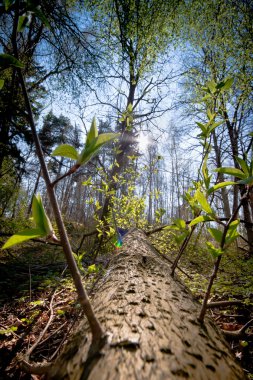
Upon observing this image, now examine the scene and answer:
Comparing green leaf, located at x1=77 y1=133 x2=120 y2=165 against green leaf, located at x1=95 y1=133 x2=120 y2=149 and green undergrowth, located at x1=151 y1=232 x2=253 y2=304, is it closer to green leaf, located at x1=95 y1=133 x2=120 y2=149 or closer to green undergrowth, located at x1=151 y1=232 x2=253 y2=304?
green leaf, located at x1=95 y1=133 x2=120 y2=149

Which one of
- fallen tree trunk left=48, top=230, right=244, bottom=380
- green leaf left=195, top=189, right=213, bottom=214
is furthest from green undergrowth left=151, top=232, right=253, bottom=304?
green leaf left=195, top=189, right=213, bottom=214

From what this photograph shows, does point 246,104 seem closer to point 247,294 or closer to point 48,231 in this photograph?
point 247,294

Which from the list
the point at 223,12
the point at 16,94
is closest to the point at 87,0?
the point at 16,94

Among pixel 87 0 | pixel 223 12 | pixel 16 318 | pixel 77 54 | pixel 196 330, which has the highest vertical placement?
pixel 223 12

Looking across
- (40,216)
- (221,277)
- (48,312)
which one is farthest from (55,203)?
(221,277)

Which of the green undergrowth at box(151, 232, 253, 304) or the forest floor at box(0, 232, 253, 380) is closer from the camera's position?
the forest floor at box(0, 232, 253, 380)

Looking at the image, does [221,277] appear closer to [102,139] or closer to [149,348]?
[149,348]

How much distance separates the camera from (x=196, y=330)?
729 millimetres

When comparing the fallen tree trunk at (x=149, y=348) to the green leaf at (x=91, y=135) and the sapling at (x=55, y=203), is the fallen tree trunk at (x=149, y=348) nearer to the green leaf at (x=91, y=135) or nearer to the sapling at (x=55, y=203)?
the sapling at (x=55, y=203)

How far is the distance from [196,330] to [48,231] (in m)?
0.70

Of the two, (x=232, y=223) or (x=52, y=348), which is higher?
(x=232, y=223)

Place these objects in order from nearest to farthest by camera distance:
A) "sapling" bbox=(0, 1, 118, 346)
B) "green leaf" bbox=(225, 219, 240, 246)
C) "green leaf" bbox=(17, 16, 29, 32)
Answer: "sapling" bbox=(0, 1, 118, 346)
"green leaf" bbox=(17, 16, 29, 32)
"green leaf" bbox=(225, 219, 240, 246)

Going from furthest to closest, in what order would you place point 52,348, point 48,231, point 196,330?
point 52,348 < point 196,330 < point 48,231

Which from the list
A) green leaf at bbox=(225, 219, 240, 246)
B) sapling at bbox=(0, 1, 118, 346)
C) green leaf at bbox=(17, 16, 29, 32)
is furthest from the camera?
green leaf at bbox=(225, 219, 240, 246)
